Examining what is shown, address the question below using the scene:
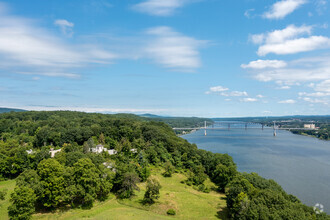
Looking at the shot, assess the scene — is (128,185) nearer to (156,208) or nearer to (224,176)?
(156,208)

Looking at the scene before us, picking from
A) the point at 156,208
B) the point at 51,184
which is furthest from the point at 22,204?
the point at 156,208

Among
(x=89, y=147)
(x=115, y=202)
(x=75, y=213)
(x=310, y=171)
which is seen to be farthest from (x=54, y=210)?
(x=310, y=171)

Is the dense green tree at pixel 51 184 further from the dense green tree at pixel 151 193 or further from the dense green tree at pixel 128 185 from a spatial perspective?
the dense green tree at pixel 151 193

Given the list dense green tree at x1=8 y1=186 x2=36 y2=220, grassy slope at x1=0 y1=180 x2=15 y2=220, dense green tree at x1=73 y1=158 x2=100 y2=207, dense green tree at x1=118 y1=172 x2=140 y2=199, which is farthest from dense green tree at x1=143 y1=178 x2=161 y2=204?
grassy slope at x1=0 y1=180 x2=15 y2=220

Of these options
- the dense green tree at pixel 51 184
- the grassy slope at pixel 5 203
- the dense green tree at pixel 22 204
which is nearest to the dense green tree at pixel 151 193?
the dense green tree at pixel 51 184

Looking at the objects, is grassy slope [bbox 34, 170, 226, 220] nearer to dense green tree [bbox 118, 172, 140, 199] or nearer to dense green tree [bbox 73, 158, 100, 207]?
dense green tree [bbox 118, 172, 140, 199]

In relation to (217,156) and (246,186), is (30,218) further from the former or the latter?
(217,156)
